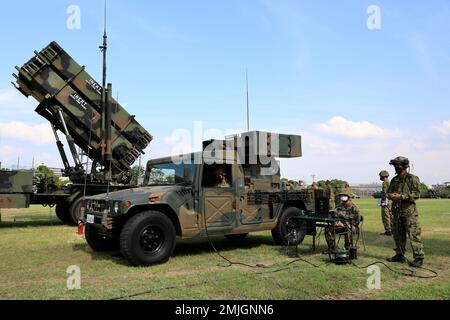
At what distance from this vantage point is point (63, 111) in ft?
40.6

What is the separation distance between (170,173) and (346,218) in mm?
3156

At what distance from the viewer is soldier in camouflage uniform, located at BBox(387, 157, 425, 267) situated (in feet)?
20.3

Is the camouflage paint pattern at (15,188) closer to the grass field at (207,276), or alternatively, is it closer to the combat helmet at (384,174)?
the grass field at (207,276)

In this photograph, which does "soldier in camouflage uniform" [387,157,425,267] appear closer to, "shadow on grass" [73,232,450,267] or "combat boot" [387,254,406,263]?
"combat boot" [387,254,406,263]

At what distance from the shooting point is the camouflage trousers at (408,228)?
6.14 meters

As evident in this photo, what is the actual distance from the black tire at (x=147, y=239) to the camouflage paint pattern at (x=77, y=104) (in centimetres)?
606

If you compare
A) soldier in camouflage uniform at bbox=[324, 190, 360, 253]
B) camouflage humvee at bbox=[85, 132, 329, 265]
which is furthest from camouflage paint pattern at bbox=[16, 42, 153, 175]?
soldier in camouflage uniform at bbox=[324, 190, 360, 253]

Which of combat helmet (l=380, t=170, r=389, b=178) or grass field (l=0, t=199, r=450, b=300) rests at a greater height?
combat helmet (l=380, t=170, r=389, b=178)

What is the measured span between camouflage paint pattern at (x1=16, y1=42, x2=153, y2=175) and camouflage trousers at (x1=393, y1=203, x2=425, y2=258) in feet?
27.4

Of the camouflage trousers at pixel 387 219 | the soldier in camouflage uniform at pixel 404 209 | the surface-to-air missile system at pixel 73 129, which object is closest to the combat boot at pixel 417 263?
the soldier in camouflage uniform at pixel 404 209

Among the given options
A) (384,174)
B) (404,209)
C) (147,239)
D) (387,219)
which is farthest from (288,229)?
(384,174)
